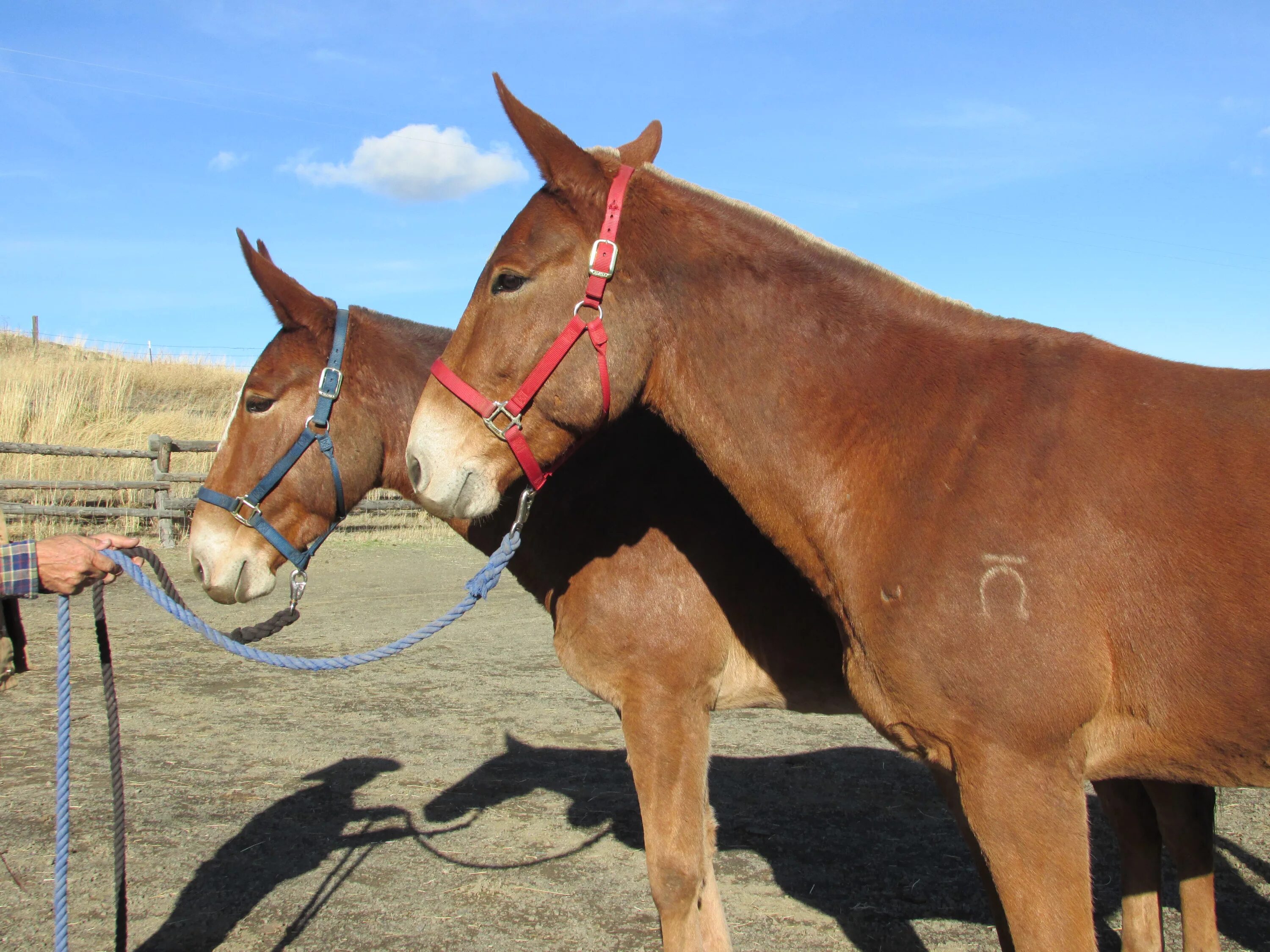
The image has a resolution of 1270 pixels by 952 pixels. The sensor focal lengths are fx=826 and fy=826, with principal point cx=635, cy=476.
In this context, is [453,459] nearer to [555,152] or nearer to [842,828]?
[555,152]

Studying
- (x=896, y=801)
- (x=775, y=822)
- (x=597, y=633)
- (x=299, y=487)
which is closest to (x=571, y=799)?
(x=775, y=822)

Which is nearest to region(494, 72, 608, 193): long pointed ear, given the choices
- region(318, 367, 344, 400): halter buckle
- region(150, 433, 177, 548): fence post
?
region(318, 367, 344, 400): halter buckle

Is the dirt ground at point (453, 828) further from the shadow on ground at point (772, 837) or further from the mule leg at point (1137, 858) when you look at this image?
the mule leg at point (1137, 858)

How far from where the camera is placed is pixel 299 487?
11.2 ft

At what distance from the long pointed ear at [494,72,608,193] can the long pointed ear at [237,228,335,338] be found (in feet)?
5.22

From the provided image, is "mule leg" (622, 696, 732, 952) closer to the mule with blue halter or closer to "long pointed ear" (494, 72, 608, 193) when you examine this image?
the mule with blue halter

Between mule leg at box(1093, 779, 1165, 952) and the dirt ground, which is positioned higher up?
mule leg at box(1093, 779, 1165, 952)

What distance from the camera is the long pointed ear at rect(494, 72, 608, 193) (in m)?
2.36

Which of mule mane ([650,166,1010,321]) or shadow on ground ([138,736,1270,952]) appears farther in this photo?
shadow on ground ([138,736,1270,952])

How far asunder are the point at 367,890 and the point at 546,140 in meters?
3.41

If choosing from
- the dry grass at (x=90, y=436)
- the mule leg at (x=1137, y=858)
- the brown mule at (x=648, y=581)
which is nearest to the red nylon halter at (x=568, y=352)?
the brown mule at (x=648, y=581)

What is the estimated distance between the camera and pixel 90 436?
1627cm

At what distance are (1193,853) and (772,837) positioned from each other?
6.52 feet

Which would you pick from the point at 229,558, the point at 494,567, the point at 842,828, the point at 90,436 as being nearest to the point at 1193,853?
the point at 842,828
